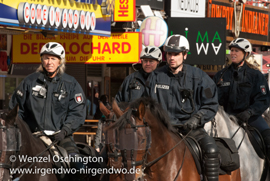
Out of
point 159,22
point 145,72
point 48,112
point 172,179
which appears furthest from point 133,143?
point 159,22

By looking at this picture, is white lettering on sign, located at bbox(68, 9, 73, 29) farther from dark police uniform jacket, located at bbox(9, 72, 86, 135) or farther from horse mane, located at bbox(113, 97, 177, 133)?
horse mane, located at bbox(113, 97, 177, 133)

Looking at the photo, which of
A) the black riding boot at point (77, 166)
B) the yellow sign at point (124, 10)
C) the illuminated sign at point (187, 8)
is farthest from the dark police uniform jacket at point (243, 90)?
the illuminated sign at point (187, 8)

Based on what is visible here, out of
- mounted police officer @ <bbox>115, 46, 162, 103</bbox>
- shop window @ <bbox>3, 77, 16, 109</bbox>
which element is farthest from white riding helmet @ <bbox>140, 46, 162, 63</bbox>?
shop window @ <bbox>3, 77, 16, 109</bbox>

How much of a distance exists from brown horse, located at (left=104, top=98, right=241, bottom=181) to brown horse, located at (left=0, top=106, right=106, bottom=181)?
108 centimetres

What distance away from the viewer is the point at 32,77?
6922 mm

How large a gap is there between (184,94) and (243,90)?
291 centimetres

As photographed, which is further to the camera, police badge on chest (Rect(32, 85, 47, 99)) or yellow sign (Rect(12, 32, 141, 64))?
yellow sign (Rect(12, 32, 141, 64))

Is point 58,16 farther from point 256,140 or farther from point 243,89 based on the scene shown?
point 256,140

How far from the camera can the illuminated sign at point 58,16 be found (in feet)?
36.3

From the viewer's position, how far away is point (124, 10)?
14539mm

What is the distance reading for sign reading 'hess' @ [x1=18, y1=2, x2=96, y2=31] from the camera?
1122 centimetres

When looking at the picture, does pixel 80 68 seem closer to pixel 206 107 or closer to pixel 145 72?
pixel 145 72

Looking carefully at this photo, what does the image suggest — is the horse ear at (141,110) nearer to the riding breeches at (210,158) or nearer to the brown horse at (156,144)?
the brown horse at (156,144)

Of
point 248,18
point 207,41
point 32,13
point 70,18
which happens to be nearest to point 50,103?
point 32,13
